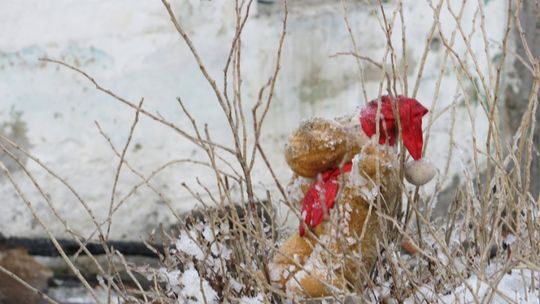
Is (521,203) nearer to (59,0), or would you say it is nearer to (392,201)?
(392,201)

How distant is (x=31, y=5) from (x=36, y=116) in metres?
0.39

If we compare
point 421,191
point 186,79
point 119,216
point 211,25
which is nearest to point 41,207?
point 119,216

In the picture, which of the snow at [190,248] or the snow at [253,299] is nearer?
the snow at [253,299]

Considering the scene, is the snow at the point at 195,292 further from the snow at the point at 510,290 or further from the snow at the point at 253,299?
the snow at the point at 510,290

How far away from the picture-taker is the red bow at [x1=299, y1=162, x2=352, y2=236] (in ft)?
4.63

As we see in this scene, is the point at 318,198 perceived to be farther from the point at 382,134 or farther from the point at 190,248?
the point at 190,248

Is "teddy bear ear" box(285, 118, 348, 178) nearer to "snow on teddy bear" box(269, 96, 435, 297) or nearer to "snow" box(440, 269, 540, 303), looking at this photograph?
"snow on teddy bear" box(269, 96, 435, 297)

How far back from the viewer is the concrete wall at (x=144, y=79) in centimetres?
293

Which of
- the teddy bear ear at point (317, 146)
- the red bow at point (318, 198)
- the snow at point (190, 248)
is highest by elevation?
the teddy bear ear at point (317, 146)

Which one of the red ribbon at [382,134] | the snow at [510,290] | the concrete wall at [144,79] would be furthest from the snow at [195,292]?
the concrete wall at [144,79]

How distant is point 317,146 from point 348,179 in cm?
8

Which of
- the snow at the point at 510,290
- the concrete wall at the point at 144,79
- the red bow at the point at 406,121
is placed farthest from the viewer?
the concrete wall at the point at 144,79

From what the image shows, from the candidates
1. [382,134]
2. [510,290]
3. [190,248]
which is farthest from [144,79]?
[510,290]

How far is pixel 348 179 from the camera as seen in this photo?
4.65ft
